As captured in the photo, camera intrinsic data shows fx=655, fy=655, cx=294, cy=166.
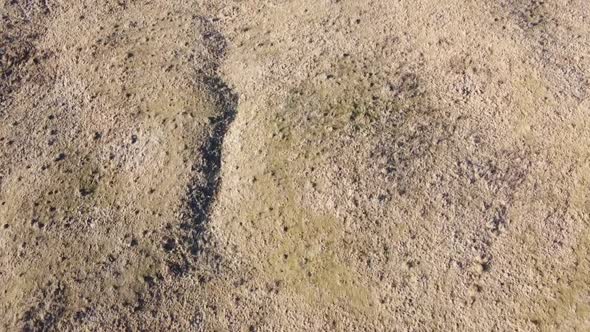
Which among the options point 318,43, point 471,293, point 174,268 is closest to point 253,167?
point 174,268

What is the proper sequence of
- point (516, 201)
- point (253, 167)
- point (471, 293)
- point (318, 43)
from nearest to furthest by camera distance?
point (471, 293) → point (516, 201) → point (253, 167) → point (318, 43)

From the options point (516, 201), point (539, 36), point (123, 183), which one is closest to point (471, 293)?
point (516, 201)

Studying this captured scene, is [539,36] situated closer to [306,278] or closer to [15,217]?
[306,278]

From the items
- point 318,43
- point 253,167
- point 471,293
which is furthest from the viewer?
point 318,43

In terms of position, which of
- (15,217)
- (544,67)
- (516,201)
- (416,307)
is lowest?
(15,217)

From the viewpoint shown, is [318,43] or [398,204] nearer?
[398,204]

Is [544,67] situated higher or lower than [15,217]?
higher
